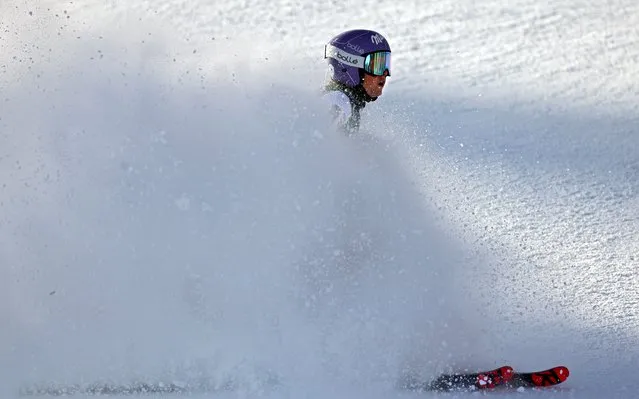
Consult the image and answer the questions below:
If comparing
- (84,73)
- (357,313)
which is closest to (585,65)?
(357,313)

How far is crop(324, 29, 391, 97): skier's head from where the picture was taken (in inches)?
240

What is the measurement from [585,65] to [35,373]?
6896 mm

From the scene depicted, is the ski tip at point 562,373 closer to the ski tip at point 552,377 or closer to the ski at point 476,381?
the ski tip at point 552,377

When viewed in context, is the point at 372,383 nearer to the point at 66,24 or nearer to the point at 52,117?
the point at 52,117

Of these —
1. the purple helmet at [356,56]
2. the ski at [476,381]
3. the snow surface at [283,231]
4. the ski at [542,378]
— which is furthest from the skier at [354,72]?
the ski at [542,378]

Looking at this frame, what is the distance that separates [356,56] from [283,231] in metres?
1.45

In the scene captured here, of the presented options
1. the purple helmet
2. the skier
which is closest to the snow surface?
the skier

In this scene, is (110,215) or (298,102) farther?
(298,102)

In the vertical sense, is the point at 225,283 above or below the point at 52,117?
below

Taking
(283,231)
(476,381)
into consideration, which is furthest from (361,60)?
(476,381)

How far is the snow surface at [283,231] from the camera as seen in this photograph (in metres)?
5.52

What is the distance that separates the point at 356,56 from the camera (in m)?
6.10

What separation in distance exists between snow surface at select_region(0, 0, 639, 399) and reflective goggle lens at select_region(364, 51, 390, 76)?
55 centimetres

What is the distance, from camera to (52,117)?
6.80m
